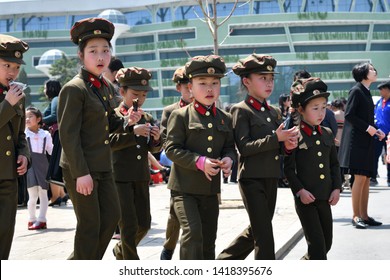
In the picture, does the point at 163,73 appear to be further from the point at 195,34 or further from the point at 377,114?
the point at 377,114

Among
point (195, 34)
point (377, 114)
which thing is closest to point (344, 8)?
point (195, 34)

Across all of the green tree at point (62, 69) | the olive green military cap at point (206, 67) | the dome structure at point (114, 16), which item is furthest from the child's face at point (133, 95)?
the dome structure at point (114, 16)

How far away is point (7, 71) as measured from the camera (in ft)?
19.2

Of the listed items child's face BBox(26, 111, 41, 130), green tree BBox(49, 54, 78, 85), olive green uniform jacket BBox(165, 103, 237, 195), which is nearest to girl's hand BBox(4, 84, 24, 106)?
olive green uniform jacket BBox(165, 103, 237, 195)

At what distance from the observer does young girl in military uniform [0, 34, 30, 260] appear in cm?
568

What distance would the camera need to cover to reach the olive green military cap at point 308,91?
6.72 metres

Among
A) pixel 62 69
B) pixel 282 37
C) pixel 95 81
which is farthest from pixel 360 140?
pixel 62 69

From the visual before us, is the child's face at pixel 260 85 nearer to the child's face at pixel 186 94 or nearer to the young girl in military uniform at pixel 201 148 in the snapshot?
the young girl in military uniform at pixel 201 148

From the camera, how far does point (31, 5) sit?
9244 centimetres

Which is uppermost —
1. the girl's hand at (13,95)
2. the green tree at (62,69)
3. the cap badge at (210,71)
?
the cap badge at (210,71)

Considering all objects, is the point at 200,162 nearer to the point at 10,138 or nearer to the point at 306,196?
the point at 306,196

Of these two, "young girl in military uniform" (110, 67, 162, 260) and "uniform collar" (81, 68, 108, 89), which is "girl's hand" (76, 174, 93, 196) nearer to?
"uniform collar" (81, 68, 108, 89)

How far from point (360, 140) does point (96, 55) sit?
546 centimetres

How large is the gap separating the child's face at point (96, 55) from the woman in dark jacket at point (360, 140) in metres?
5.15
